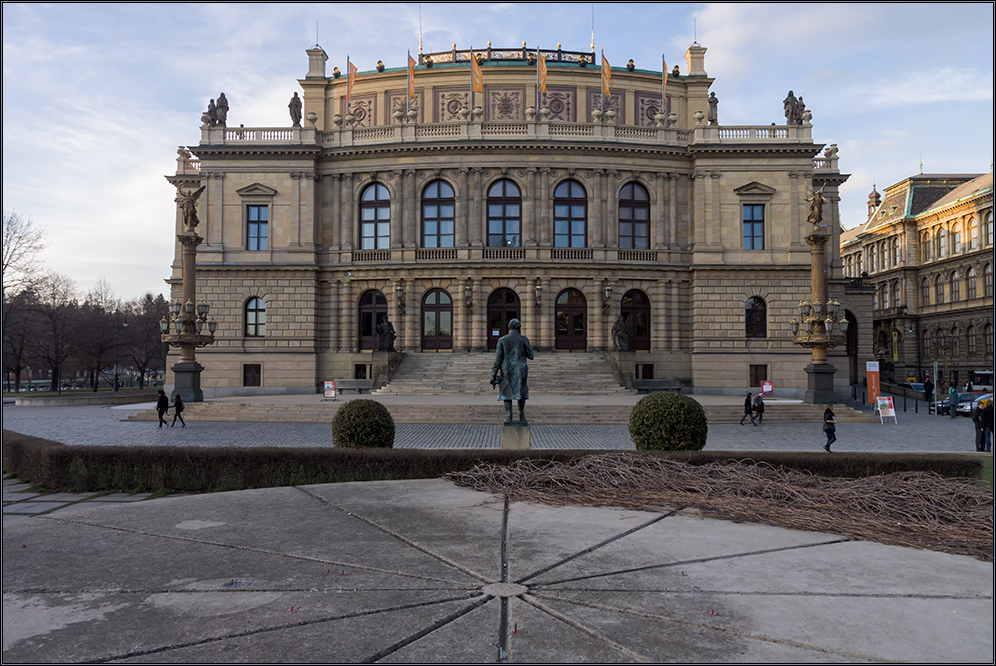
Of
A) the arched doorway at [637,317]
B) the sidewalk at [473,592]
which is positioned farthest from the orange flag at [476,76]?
the sidewalk at [473,592]

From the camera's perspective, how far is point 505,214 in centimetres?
4356

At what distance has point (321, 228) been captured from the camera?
44.5 meters

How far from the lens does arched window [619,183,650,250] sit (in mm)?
44156

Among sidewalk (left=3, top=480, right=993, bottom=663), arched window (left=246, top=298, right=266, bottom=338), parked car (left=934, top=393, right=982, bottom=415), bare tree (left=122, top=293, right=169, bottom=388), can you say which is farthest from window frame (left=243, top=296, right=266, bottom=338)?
parked car (left=934, top=393, right=982, bottom=415)

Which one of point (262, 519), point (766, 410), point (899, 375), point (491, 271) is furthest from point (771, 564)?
point (899, 375)

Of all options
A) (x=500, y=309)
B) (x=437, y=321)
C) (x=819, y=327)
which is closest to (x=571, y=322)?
(x=500, y=309)

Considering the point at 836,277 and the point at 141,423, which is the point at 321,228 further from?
the point at 836,277

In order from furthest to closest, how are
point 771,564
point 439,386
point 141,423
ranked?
point 439,386 → point 141,423 → point 771,564

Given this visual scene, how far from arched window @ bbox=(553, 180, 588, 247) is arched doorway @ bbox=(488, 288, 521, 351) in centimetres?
463

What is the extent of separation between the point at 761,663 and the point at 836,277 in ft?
170

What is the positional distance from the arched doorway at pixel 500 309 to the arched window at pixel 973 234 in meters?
53.8

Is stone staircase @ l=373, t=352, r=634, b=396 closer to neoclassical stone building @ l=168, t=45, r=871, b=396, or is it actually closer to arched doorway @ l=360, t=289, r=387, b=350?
neoclassical stone building @ l=168, t=45, r=871, b=396

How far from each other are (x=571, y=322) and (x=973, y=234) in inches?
2033

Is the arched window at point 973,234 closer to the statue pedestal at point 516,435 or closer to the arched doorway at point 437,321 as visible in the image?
the arched doorway at point 437,321
